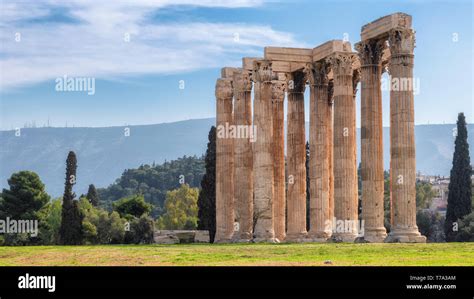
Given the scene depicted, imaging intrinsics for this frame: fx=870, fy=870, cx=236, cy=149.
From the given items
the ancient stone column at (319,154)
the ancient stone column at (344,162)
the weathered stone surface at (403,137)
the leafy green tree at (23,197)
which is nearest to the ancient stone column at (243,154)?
the ancient stone column at (319,154)

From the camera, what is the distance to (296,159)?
245 feet

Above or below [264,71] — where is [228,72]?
above

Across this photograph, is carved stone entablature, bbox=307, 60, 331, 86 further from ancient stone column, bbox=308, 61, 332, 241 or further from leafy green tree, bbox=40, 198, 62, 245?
leafy green tree, bbox=40, 198, 62, 245

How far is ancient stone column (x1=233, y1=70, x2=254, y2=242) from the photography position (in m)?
73.3

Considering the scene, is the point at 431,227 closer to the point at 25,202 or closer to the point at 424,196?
the point at 424,196

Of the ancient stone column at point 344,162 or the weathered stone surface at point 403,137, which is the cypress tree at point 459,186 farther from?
the weathered stone surface at point 403,137

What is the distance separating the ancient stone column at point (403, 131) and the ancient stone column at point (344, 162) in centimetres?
683

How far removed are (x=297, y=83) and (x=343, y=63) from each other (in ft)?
31.8

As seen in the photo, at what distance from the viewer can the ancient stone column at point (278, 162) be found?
75.5 meters

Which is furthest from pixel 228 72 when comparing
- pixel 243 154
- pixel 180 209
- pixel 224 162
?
pixel 180 209
